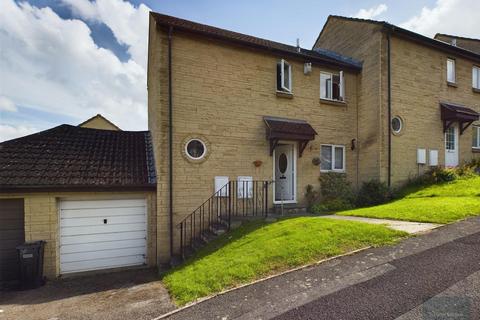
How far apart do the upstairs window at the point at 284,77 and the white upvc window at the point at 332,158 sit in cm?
270

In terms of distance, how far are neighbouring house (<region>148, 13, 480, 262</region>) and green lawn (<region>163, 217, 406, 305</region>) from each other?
216 cm

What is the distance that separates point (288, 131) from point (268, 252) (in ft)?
16.2

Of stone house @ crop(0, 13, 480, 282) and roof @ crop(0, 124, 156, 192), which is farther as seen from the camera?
stone house @ crop(0, 13, 480, 282)

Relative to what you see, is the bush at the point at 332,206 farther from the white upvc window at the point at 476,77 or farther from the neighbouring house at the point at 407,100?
the white upvc window at the point at 476,77

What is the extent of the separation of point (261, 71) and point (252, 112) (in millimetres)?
1553

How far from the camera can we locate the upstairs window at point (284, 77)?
980cm

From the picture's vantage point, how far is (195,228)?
842cm

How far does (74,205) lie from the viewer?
7.96 m

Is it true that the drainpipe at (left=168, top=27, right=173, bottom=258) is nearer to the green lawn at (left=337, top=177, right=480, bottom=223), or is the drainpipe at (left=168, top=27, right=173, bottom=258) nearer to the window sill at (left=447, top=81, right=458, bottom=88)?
the green lawn at (left=337, top=177, right=480, bottom=223)

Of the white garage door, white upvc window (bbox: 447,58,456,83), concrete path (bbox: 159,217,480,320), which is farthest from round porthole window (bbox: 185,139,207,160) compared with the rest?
white upvc window (bbox: 447,58,456,83)

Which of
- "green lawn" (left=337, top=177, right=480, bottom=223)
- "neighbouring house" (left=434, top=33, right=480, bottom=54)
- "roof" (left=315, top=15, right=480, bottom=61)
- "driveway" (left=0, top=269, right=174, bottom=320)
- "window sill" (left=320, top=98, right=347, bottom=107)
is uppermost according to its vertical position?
"neighbouring house" (left=434, top=33, right=480, bottom=54)

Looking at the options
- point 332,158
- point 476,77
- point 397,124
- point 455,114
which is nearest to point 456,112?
point 455,114

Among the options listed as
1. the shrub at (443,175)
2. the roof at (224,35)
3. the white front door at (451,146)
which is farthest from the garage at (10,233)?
the white front door at (451,146)

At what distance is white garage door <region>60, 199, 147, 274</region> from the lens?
788 cm
